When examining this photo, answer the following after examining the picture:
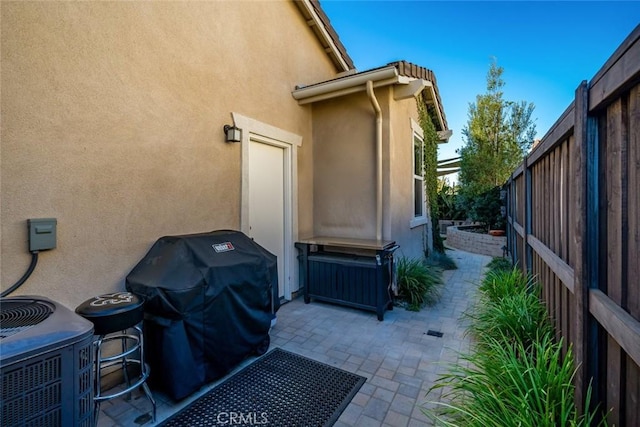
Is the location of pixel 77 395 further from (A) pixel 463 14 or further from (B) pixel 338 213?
(A) pixel 463 14

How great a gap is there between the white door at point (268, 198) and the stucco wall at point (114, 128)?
1.38ft

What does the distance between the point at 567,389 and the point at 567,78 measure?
28.4ft

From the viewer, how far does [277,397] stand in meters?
2.50

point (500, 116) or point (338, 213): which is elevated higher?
point (500, 116)

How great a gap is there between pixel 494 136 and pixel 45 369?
12.8 metres

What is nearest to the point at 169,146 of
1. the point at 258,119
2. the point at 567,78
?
the point at 258,119

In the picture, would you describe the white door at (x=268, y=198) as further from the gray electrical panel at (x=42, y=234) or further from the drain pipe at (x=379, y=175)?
the gray electrical panel at (x=42, y=234)

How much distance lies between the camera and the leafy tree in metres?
10.5

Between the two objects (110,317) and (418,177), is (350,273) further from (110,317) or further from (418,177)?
(418,177)

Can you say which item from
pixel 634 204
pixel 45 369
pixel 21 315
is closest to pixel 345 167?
pixel 634 204

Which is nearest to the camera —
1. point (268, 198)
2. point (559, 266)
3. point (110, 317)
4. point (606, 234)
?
point (606, 234)

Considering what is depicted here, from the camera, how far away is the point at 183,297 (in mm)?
2395

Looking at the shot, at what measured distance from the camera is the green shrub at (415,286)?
4641 millimetres

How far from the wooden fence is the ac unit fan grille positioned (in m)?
2.66
